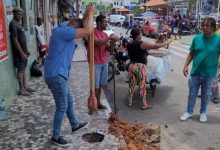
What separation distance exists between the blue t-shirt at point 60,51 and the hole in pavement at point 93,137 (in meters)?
1.11

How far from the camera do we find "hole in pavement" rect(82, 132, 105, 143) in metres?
4.92

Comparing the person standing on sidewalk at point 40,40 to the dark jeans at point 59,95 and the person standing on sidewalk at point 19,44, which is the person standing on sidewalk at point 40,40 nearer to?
the person standing on sidewalk at point 19,44

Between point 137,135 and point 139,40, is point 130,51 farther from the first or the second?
point 137,135

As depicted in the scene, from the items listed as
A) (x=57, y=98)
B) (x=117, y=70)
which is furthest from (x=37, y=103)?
(x=117, y=70)

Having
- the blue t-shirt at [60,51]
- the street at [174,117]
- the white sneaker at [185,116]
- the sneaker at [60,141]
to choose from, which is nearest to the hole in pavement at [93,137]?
the sneaker at [60,141]

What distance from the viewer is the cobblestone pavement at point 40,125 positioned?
466 cm

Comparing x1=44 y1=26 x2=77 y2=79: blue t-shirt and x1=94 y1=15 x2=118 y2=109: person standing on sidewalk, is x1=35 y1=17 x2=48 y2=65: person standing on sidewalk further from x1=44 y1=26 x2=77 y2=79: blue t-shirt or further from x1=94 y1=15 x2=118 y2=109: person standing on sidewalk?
x1=44 y1=26 x2=77 y2=79: blue t-shirt

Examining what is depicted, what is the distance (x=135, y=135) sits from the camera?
5215 mm

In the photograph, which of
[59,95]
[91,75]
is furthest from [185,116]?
[59,95]

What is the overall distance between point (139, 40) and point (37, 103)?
2421 millimetres

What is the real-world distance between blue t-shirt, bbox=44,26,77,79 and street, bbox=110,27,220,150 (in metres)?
1.99

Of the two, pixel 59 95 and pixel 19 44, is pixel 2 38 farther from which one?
pixel 59 95

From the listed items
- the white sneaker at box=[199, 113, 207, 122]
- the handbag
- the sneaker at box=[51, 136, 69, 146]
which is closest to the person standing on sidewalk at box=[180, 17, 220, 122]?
the white sneaker at box=[199, 113, 207, 122]

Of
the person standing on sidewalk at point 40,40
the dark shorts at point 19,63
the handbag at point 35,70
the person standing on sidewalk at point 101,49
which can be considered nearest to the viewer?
the person standing on sidewalk at point 101,49
